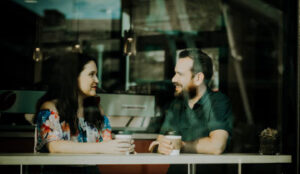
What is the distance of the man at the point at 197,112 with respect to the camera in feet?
6.72

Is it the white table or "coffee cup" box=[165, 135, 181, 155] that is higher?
"coffee cup" box=[165, 135, 181, 155]

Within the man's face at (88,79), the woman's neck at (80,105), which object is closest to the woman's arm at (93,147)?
the woman's neck at (80,105)

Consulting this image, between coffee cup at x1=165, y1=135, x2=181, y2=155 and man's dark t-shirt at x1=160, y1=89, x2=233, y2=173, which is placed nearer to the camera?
coffee cup at x1=165, y1=135, x2=181, y2=155

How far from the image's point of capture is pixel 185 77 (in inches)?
93.7

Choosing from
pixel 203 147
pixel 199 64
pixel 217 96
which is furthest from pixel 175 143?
pixel 199 64

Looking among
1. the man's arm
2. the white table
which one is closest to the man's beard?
the man's arm

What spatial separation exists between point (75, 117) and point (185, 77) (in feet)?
2.76

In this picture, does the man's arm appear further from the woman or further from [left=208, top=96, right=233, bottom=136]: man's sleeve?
the woman

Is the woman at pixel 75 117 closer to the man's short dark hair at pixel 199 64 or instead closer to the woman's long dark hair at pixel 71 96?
the woman's long dark hair at pixel 71 96

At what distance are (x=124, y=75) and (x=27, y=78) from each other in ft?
4.42

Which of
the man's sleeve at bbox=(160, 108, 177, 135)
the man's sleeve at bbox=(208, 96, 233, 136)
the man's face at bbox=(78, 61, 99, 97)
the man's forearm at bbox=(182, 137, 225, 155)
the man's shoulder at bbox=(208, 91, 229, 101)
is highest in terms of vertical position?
the man's face at bbox=(78, 61, 99, 97)

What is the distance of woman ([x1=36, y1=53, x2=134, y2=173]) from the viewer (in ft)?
6.06

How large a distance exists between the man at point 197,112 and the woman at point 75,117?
1.26 ft

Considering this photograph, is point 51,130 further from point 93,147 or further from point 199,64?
point 199,64
